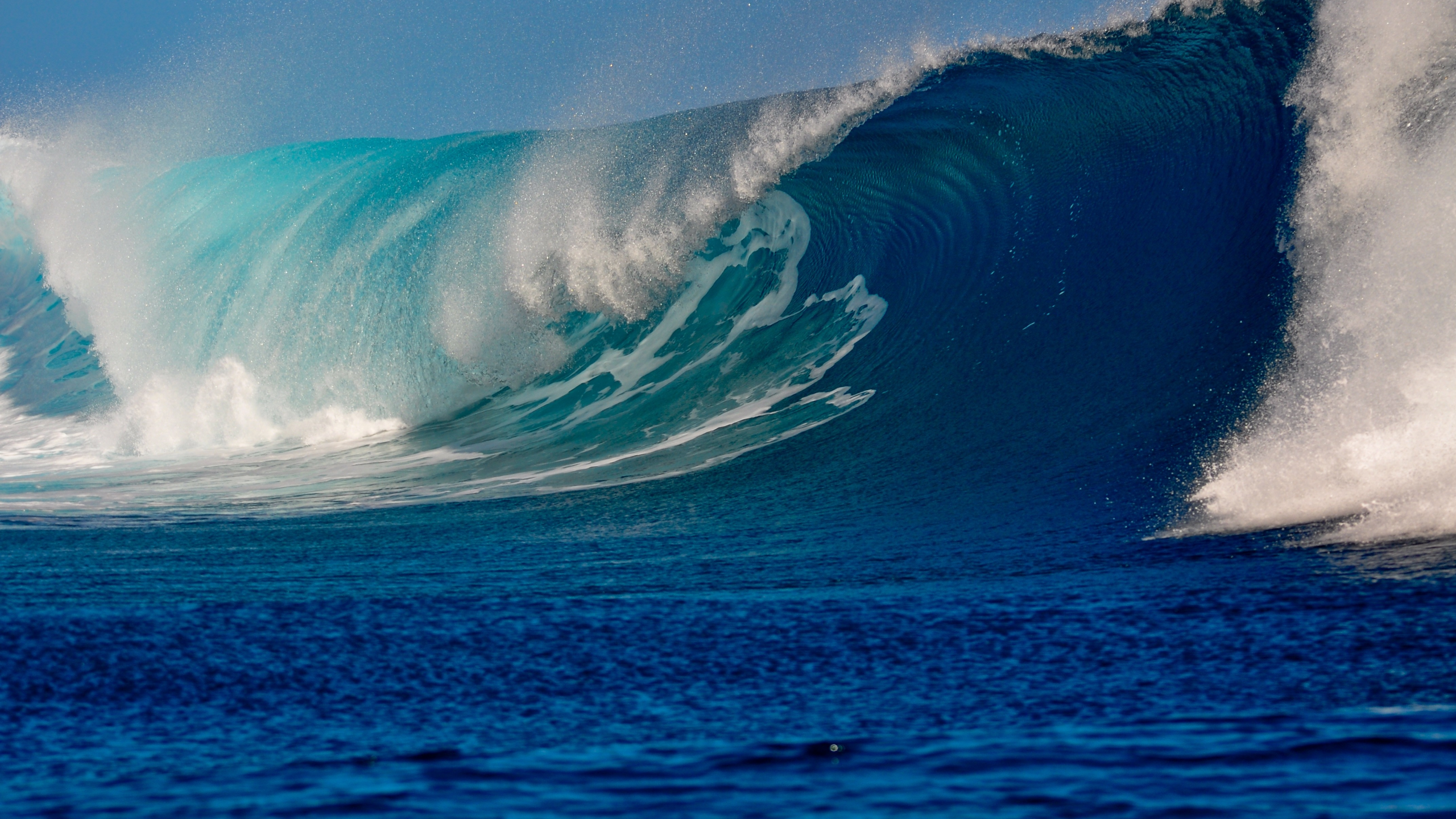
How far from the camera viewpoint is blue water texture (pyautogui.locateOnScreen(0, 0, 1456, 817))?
1.87m

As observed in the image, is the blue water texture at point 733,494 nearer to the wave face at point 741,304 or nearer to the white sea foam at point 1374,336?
the wave face at point 741,304

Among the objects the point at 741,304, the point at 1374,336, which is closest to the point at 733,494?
the point at 1374,336

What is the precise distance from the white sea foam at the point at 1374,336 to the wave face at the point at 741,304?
0.30 m

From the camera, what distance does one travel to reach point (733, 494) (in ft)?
16.8

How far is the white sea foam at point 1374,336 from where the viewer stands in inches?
127

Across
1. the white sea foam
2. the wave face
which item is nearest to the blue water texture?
the wave face

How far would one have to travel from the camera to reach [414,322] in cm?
948

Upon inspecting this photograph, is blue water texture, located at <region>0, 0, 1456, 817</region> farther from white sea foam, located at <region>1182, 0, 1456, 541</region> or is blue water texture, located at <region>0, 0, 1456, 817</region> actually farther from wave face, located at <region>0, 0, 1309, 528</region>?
white sea foam, located at <region>1182, 0, 1456, 541</region>

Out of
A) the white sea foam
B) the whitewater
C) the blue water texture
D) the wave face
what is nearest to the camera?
the blue water texture

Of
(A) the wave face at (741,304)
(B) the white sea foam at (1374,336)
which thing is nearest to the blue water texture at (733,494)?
(A) the wave face at (741,304)

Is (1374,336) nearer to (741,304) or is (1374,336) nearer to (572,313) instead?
(741,304)

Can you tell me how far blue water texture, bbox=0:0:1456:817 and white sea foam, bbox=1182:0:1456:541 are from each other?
0.23 m

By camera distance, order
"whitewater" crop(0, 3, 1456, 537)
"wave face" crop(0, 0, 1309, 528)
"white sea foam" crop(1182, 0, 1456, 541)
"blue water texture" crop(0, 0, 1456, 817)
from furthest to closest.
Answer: "wave face" crop(0, 0, 1309, 528)
"whitewater" crop(0, 3, 1456, 537)
"white sea foam" crop(1182, 0, 1456, 541)
"blue water texture" crop(0, 0, 1456, 817)

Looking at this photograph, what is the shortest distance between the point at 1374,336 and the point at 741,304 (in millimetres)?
5154
